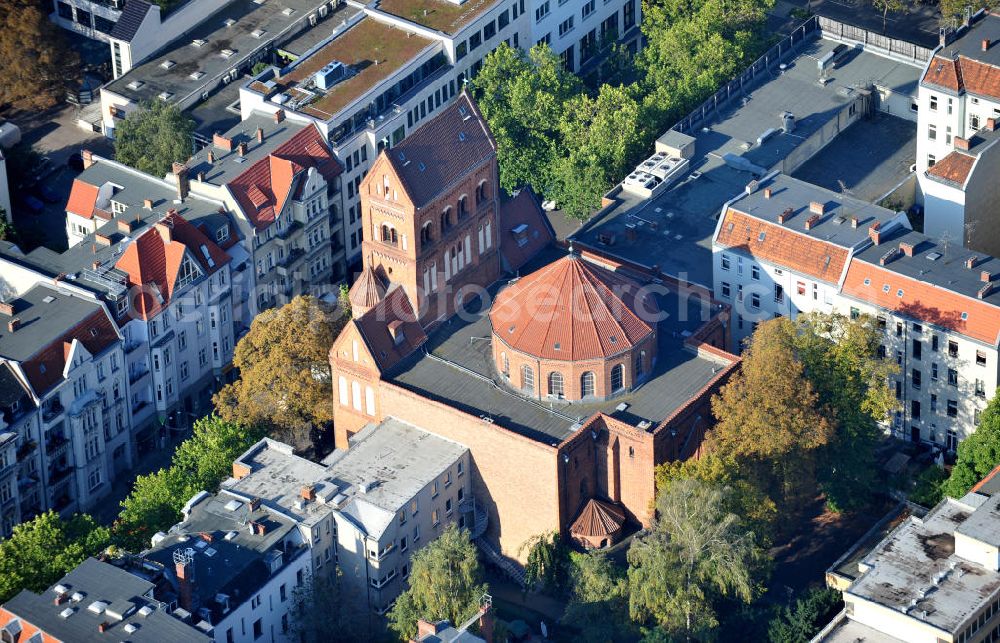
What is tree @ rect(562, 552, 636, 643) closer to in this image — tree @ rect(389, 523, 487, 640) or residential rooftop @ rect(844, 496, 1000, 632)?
tree @ rect(389, 523, 487, 640)

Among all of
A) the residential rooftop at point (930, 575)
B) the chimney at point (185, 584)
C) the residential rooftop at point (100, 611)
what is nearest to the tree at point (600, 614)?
the residential rooftop at point (930, 575)

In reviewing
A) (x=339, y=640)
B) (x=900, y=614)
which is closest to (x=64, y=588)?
(x=339, y=640)

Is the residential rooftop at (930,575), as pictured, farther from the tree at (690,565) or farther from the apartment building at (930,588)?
the tree at (690,565)

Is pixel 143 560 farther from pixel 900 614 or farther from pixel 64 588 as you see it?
pixel 900 614

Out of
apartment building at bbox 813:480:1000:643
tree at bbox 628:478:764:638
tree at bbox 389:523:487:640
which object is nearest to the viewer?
apartment building at bbox 813:480:1000:643

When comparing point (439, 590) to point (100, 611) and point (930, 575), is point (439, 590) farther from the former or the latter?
point (930, 575)

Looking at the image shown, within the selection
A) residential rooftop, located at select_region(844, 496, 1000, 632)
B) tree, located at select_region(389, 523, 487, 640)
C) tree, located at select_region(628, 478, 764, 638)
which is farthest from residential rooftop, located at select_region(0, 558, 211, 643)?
residential rooftop, located at select_region(844, 496, 1000, 632)
